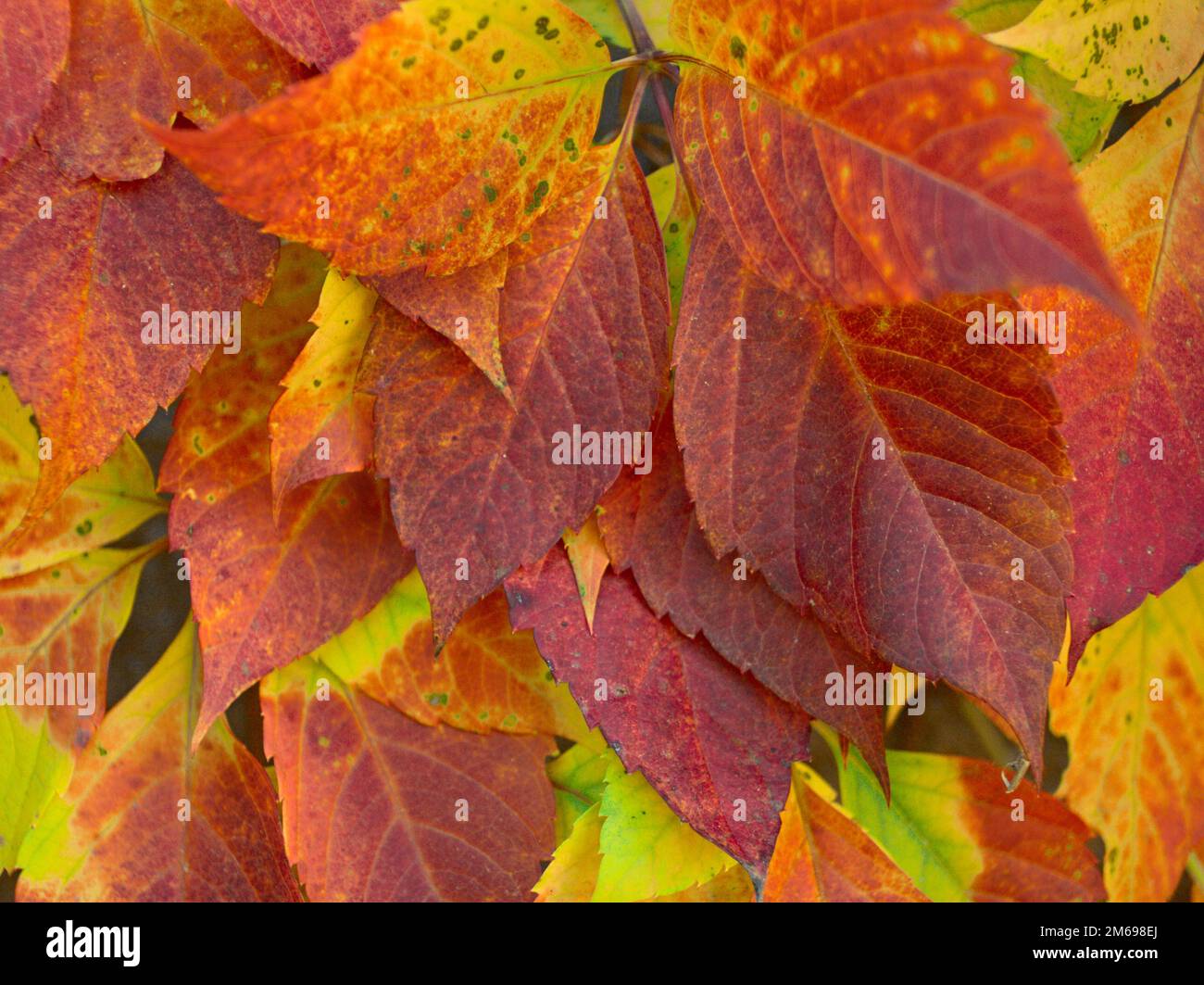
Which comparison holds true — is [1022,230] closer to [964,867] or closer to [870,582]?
[870,582]

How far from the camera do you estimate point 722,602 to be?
0.31 metres

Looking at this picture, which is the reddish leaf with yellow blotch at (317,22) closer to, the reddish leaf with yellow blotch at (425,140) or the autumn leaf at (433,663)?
the reddish leaf with yellow blotch at (425,140)

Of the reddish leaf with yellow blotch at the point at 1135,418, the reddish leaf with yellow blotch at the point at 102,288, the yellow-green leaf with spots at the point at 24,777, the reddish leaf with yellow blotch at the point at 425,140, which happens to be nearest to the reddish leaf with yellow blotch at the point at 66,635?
the yellow-green leaf with spots at the point at 24,777

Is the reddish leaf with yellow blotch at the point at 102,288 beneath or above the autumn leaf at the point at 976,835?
above

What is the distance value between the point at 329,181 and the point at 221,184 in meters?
0.03

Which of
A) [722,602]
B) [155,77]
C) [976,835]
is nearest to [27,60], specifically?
[155,77]

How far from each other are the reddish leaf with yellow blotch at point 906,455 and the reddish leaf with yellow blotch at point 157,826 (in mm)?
211

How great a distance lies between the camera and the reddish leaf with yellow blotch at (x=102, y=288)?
0.27 m

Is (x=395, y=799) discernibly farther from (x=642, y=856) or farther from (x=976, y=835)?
(x=976, y=835)

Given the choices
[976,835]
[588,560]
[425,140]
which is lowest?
[976,835]

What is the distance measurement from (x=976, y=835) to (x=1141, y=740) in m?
0.07

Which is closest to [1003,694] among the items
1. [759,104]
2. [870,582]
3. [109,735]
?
[870,582]

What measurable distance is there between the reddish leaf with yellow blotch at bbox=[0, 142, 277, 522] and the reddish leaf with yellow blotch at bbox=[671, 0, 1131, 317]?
0.43 feet

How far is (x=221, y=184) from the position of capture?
0.20 metres
